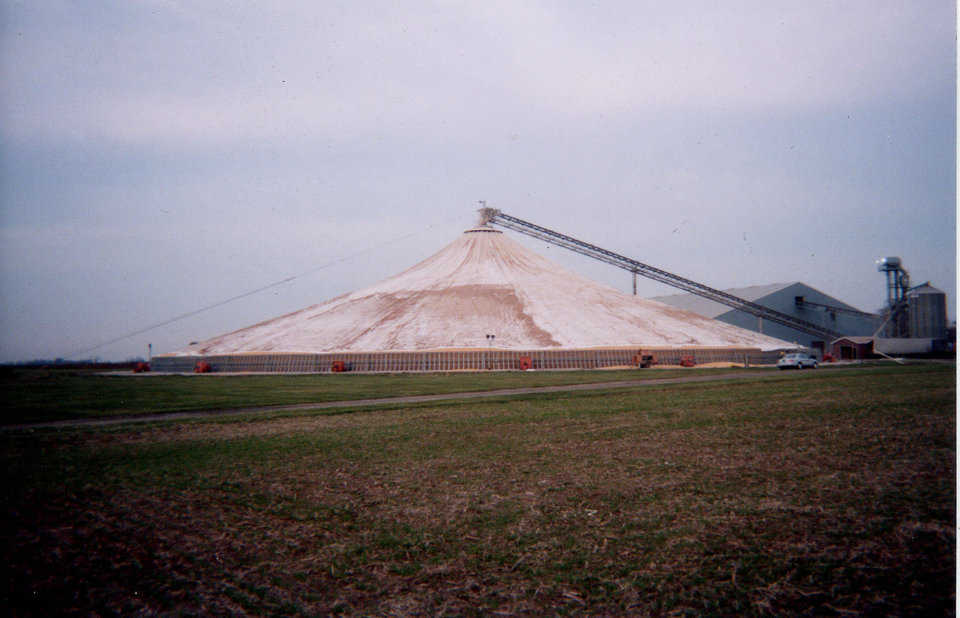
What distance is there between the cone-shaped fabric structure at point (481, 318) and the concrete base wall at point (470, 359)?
2.87ft

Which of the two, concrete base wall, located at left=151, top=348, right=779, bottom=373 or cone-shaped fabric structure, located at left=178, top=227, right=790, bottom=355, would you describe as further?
cone-shaped fabric structure, located at left=178, top=227, right=790, bottom=355

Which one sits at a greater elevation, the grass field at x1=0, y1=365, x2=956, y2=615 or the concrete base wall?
the concrete base wall

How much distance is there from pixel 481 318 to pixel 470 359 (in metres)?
5.94

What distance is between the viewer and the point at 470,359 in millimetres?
39344

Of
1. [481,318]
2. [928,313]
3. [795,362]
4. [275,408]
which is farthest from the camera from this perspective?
[928,313]

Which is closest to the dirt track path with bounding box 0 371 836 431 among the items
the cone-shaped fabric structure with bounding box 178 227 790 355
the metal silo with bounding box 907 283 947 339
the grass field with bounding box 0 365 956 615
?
the grass field with bounding box 0 365 956 615

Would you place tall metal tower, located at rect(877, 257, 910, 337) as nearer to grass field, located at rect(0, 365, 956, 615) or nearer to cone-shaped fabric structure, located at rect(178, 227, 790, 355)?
cone-shaped fabric structure, located at rect(178, 227, 790, 355)

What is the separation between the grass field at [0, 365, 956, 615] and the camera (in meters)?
4.30

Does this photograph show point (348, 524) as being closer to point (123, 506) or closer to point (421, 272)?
point (123, 506)

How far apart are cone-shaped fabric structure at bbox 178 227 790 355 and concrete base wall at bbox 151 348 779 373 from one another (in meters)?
0.88

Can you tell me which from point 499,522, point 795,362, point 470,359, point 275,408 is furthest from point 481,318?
point 499,522

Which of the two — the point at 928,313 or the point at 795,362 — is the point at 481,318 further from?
the point at 928,313

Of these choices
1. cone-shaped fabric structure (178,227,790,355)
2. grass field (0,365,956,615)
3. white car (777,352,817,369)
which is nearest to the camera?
grass field (0,365,956,615)

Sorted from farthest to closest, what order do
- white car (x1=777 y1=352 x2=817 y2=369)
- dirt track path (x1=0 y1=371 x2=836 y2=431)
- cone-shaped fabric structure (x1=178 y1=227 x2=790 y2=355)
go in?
cone-shaped fabric structure (x1=178 y1=227 x2=790 y2=355) → white car (x1=777 y1=352 x2=817 y2=369) → dirt track path (x1=0 y1=371 x2=836 y2=431)
